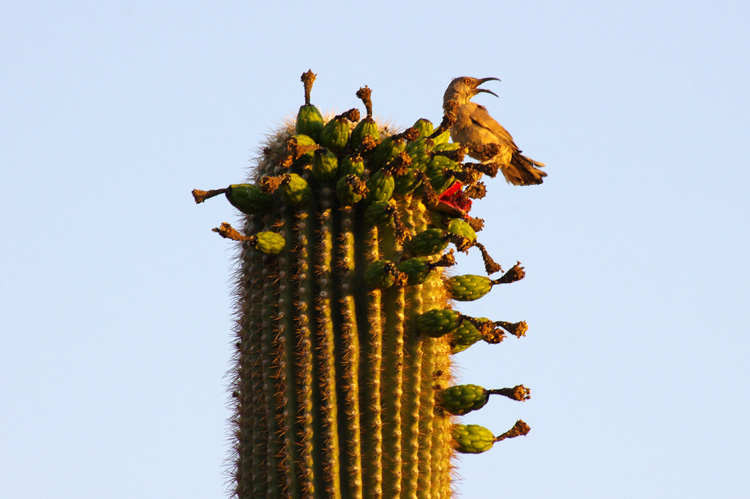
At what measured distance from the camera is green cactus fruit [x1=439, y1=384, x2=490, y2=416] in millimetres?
4340

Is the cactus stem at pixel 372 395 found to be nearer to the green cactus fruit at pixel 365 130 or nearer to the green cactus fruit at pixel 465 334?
the green cactus fruit at pixel 465 334

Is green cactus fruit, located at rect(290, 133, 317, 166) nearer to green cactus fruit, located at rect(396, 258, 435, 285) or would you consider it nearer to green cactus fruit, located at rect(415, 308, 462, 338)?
green cactus fruit, located at rect(396, 258, 435, 285)

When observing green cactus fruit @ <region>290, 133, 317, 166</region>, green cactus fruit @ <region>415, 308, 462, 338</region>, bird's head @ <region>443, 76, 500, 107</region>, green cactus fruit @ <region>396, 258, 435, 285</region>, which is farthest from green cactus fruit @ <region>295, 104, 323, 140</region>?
bird's head @ <region>443, 76, 500, 107</region>

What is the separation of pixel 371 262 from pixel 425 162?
2.05 feet

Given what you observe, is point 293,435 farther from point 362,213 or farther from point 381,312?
point 362,213

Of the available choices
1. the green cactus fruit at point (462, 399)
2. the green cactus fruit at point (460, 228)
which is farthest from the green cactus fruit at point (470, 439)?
the green cactus fruit at point (460, 228)

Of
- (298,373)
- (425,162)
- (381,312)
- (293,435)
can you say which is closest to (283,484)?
(293,435)

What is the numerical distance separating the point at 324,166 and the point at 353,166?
0.46 ft

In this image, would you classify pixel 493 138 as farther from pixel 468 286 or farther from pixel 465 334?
pixel 465 334

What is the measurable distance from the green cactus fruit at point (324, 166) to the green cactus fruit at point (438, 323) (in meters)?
0.83

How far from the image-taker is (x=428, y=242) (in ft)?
14.6

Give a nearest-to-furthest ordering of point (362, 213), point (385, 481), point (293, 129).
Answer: point (385, 481)
point (362, 213)
point (293, 129)

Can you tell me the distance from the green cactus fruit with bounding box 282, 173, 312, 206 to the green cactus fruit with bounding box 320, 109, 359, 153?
0.28 meters

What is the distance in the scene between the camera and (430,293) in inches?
178
